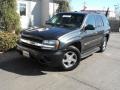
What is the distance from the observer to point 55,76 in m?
5.95

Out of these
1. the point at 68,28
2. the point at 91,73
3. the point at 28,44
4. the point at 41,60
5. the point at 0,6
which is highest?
the point at 0,6

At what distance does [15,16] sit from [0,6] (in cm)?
89

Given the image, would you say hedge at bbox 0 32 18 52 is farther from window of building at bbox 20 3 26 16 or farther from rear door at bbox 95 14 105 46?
window of building at bbox 20 3 26 16

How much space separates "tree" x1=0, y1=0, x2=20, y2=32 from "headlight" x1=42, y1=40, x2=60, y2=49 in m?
4.83

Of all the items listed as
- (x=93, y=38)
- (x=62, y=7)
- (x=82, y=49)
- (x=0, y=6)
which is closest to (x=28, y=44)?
(x=82, y=49)

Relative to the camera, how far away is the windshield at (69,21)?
7.02 meters

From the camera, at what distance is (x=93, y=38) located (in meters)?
7.70

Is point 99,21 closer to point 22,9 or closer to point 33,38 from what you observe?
point 33,38

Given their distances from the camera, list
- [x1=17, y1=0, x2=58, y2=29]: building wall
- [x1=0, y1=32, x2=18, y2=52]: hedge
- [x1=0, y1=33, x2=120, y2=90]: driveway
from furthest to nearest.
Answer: [x1=17, y1=0, x2=58, y2=29]: building wall < [x1=0, y1=32, x2=18, y2=52]: hedge < [x1=0, y1=33, x2=120, y2=90]: driveway

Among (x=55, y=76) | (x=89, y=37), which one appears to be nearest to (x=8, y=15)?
(x=89, y=37)

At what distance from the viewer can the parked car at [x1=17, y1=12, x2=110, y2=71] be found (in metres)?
5.90

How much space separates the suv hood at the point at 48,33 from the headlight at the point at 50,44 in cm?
10

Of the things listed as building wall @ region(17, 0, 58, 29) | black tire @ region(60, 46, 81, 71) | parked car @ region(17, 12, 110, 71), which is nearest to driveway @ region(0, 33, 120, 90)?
black tire @ region(60, 46, 81, 71)

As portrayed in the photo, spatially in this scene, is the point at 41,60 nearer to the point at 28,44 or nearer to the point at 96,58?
the point at 28,44
